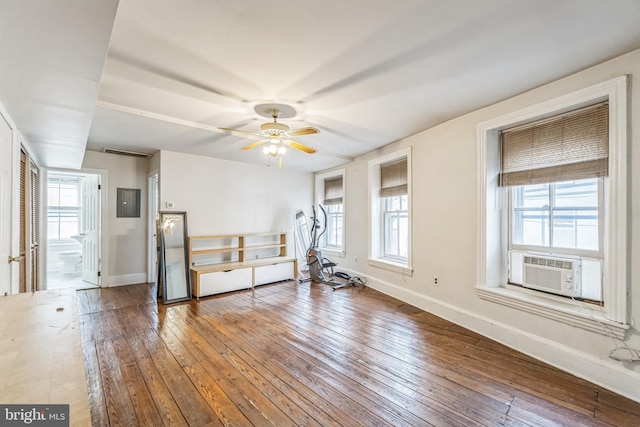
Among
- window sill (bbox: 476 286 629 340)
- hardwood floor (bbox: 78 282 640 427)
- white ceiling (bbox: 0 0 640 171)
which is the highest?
white ceiling (bbox: 0 0 640 171)

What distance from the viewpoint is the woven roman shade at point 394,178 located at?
4.41m

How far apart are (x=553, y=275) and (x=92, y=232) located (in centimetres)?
689

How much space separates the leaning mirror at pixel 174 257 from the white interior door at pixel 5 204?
190cm

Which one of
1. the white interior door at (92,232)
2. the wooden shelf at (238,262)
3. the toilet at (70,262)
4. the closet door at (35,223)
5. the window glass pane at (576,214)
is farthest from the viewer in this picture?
the toilet at (70,262)

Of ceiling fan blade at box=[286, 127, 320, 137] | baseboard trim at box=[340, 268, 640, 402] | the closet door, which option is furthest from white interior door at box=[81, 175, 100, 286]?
baseboard trim at box=[340, 268, 640, 402]

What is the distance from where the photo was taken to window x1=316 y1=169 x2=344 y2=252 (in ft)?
20.1

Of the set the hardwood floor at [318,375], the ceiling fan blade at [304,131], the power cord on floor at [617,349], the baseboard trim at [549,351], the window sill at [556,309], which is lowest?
the hardwood floor at [318,375]

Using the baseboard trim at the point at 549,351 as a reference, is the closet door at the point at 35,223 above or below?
above

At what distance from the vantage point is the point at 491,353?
2.65m

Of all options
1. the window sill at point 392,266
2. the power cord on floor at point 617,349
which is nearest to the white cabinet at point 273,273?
the window sill at point 392,266

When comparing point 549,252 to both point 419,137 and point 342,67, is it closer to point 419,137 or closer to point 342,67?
point 419,137

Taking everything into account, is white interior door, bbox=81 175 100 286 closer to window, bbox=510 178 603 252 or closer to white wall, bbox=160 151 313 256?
white wall, bbox=160 151 313 256

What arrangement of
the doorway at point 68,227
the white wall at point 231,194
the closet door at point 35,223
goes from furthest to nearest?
1. the doorway at point 68,227
2. the white wall at point 231,194
3. the closet door at point 35,223

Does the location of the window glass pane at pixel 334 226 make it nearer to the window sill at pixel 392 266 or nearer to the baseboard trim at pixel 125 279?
the window sill at pixel 392 266
